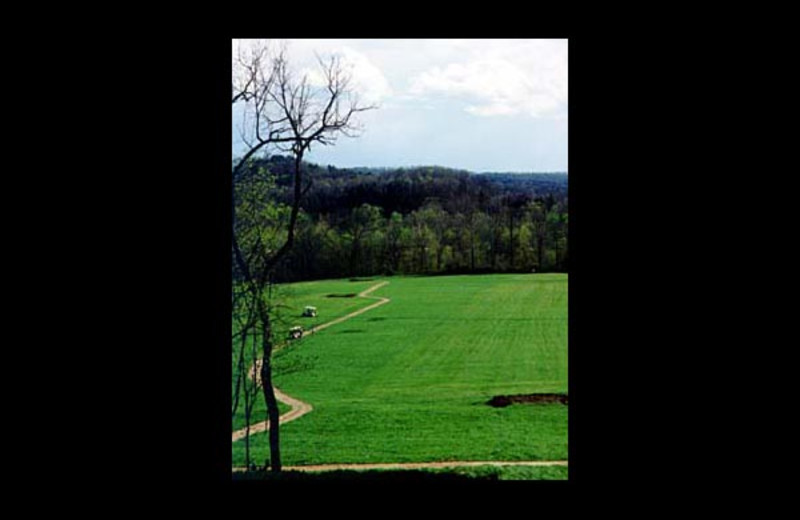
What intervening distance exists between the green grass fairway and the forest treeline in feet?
0.35

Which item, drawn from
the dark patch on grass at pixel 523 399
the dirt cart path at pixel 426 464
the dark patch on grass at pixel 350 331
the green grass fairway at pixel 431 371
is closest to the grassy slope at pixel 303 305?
the green grass fairway at pixel 431 371

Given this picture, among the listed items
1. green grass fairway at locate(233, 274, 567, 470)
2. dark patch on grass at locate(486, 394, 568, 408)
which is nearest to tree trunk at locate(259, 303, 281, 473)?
green grass fairway at locate(233, 274, 567, 470)

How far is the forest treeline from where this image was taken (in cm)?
405

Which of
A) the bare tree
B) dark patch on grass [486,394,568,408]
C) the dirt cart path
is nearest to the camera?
the bare tree

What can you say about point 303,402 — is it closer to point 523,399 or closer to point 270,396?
point 270,396

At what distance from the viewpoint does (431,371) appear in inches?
202

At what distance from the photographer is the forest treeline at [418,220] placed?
4.05 m

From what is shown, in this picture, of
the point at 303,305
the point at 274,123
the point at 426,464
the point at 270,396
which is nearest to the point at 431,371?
the point at 426,464

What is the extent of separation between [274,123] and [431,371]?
6.51 ft

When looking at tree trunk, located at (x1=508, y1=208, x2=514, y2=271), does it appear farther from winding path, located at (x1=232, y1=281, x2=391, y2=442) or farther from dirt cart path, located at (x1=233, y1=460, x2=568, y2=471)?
dirt cart path, located at (x1=233, y1=460, x2=568, y2=471)

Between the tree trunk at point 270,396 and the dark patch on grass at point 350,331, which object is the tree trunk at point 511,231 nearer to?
the dark patch on grass at point 350,331

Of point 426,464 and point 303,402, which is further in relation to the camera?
point 303,402

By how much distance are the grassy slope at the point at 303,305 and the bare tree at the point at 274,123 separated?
69mm
